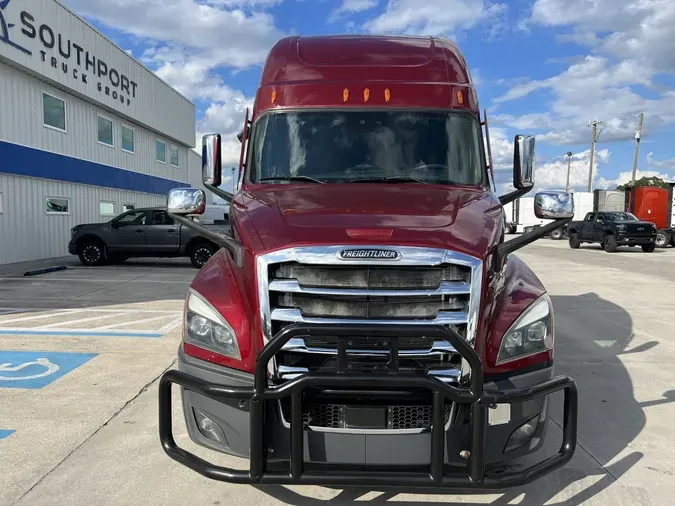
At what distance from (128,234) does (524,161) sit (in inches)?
489

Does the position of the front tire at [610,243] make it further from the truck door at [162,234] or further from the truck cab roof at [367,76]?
the truck cab roof at [367,76]

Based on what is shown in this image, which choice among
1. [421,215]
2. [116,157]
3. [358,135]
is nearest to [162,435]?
[421,215]

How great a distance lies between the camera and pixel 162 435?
273 cm

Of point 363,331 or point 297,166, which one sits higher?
point 297,166

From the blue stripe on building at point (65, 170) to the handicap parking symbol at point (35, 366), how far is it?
1059 cm

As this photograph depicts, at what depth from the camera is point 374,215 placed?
302 cm

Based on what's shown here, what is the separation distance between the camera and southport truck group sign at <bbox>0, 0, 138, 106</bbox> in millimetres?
14406

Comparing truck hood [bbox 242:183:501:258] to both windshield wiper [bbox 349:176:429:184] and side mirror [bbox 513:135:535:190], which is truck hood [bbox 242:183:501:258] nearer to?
windshield wiper [bbox 349:176:429:184]

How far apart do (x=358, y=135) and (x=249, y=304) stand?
181cm

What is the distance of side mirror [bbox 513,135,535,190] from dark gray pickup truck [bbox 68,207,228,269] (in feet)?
35.7

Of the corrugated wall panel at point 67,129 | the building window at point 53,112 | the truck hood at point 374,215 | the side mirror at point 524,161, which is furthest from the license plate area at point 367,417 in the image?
the building window at point 53,112

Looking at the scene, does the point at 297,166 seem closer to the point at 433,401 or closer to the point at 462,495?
the point at 433,401

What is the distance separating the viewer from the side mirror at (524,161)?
13.6ft

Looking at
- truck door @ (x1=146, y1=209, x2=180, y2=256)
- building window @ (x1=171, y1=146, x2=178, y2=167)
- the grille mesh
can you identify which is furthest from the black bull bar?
building window @ (x1=171, y1=146, x2=178, y2=167)
